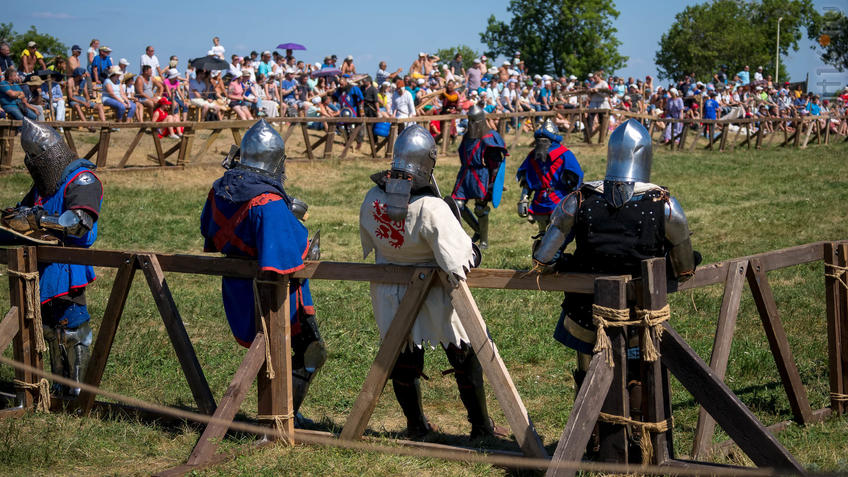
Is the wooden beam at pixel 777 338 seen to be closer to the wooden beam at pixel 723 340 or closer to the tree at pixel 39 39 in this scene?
the wooden beam at pixel 723 340

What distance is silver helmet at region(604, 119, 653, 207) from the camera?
3881 mm

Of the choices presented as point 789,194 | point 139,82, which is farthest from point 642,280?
point 139,82

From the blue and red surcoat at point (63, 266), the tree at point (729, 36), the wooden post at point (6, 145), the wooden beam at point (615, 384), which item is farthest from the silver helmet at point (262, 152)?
the tree at point (729, 36)

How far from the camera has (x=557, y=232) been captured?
3971 mm

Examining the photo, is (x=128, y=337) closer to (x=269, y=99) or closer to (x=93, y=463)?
(x=93, y=463)

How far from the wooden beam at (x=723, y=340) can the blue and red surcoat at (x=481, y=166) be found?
6555mm

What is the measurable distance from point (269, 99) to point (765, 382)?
625 inches

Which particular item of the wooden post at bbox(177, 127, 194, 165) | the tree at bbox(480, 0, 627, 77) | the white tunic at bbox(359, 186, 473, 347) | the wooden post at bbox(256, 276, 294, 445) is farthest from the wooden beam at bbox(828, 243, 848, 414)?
the tree at bbox(480, 0, 627, 77)

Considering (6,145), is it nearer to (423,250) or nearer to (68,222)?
(68,222)

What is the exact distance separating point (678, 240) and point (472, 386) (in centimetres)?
149

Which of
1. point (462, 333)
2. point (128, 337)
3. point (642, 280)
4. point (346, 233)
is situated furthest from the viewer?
point (346, 233)

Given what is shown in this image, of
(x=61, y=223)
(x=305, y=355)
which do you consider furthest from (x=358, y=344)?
(x=61, y=223)

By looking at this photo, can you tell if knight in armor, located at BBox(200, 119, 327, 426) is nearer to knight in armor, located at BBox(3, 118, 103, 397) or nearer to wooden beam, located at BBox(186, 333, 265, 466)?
wooden beam, located at BBox(186, 333, 265, 466)

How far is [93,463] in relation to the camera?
4492mm
